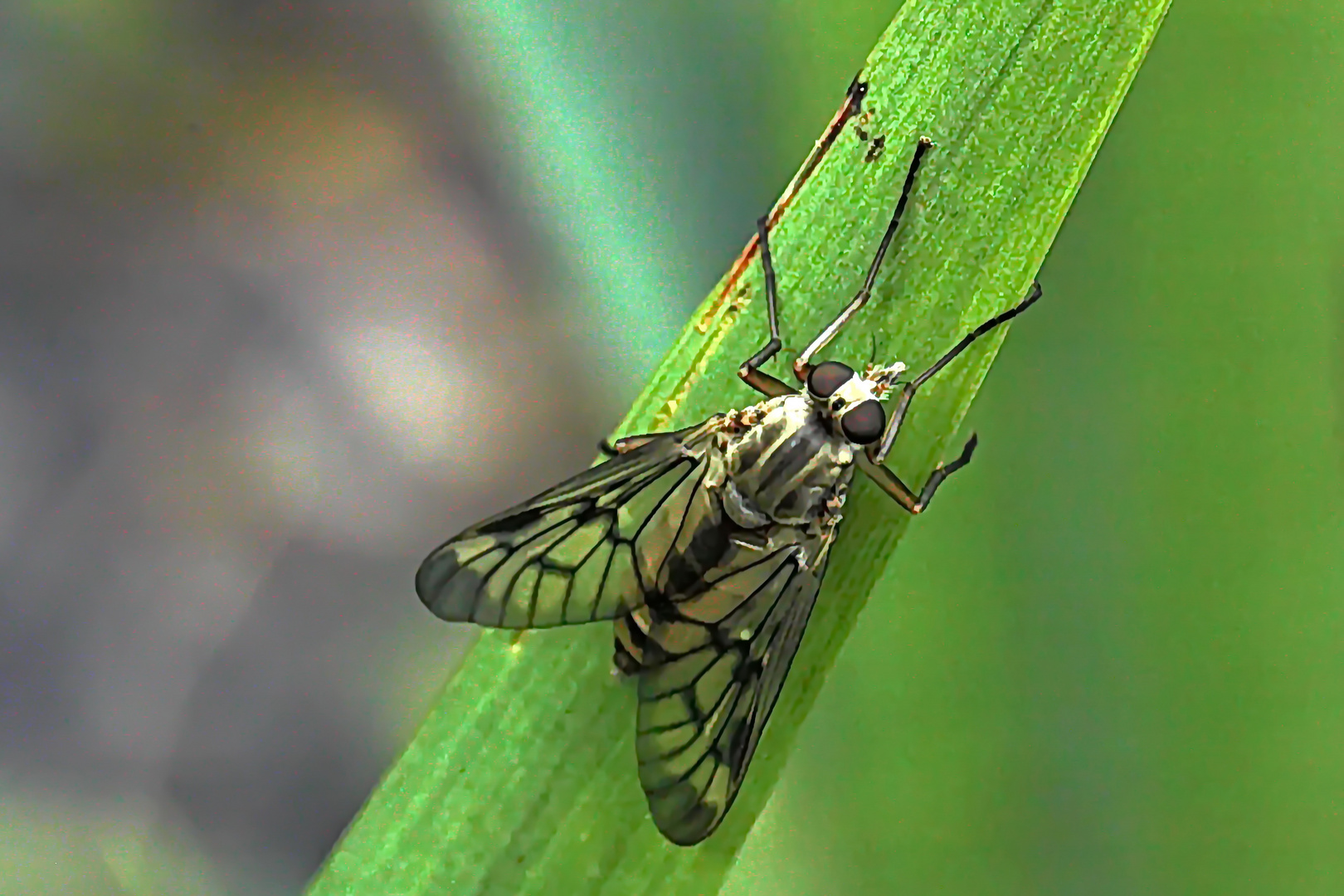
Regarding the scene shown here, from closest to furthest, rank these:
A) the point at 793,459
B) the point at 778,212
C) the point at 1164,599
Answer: the point at 778,212, the point at 793,459, the point at 1164,599

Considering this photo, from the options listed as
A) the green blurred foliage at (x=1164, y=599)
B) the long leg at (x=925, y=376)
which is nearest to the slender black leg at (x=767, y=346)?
the long leg at (x=925, y=376)

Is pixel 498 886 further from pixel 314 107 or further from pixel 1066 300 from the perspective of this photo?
pixel 314 107

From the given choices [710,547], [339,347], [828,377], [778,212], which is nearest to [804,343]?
[828,377]

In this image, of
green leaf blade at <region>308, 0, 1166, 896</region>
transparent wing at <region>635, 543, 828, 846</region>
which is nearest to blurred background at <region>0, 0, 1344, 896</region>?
transparent wing at <region>635, 543, 828, 846</region>

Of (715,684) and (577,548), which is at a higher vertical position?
(577,548)

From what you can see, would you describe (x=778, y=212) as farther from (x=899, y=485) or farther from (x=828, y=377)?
(x=899, y=485)

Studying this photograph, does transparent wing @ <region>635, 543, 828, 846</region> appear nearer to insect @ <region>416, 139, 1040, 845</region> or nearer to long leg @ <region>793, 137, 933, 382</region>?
insect @ <region>416, 139, 1040, 845</region>
